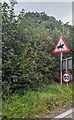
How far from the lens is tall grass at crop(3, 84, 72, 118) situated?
7.91 m

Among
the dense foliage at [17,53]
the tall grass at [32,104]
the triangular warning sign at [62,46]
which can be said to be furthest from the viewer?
the triangular warning sign at [62,46]

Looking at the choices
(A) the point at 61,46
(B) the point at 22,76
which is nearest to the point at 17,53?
(B) the point at 22,76

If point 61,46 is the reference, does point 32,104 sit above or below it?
below

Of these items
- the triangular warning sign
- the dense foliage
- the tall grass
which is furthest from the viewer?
the triangular warning sign

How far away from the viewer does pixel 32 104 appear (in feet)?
29.1

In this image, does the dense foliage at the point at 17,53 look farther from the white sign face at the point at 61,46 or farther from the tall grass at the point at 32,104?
the white sign face at the point at 61,46

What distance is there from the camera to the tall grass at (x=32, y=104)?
7914mm

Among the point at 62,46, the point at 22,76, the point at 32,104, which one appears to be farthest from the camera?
the point at 62,46

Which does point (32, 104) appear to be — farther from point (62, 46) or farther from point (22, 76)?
point (62, 46)

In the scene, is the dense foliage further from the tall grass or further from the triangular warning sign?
the triangular warning sign

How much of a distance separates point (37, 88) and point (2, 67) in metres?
2.33

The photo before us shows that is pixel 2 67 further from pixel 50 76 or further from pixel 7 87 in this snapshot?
pixel 50 76

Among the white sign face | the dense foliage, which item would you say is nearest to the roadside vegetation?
the dense foliage

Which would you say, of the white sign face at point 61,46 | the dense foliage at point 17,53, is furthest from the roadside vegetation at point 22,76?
the white sign face at point 61,46
